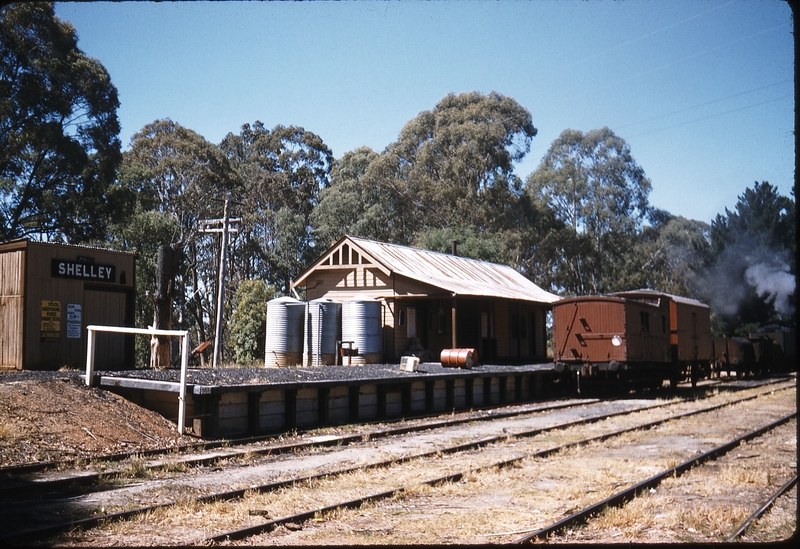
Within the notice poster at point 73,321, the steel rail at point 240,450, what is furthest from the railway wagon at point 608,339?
the notice poster at point 73,321

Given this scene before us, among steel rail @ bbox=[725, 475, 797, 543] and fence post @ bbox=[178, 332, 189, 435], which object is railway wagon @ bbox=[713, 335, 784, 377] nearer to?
steel rail @ bbox=[725, 475, 797, 543]

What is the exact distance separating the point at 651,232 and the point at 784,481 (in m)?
56.6

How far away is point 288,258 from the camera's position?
1861 inches

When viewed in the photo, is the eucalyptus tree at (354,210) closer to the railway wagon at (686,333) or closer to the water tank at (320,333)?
the water tank at (320,333)

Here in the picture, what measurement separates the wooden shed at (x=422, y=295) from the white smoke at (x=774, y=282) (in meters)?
16.5

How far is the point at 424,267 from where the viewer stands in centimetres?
2848

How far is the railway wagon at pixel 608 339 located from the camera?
20.0 meters

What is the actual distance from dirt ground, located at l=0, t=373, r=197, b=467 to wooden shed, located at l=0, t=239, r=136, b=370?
356 cm

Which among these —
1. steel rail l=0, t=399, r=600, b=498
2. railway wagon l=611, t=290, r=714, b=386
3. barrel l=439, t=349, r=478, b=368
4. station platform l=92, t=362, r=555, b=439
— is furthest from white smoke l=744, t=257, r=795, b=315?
steel rail l=0, t=399, r=600, b=498

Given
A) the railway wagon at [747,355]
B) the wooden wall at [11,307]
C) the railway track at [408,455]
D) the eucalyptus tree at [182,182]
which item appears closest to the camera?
the railway track at [408,455]

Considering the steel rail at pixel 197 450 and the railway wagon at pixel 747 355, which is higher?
the railway wagon at pixel 747 355

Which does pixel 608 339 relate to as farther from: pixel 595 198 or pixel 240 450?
pixel 595 198

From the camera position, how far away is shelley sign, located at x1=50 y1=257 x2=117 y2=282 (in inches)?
648

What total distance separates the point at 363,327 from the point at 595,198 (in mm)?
39276
